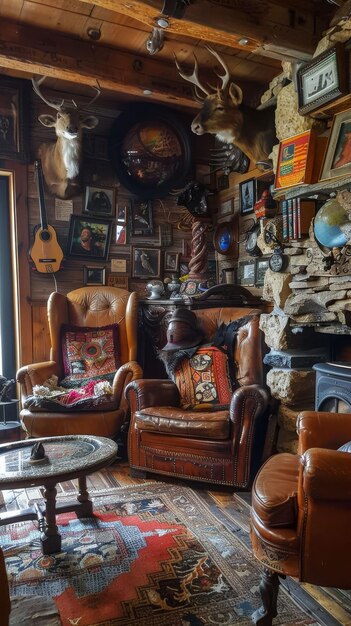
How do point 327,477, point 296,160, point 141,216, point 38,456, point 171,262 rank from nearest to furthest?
point 327,477
point 38,456
point 296,160
point 141,216
point 171,262

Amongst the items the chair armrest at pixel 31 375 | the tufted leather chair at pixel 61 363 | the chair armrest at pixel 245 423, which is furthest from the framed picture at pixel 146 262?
A: the chair armrest at pixel 245 423

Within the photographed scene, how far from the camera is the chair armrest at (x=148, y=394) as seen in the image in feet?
10.8

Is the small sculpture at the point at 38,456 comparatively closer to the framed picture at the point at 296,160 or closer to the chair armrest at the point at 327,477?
the chair armrest at the point at 327,477

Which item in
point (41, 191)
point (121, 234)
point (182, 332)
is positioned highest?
point (41, 191)

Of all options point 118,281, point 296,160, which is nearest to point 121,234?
point 118,281

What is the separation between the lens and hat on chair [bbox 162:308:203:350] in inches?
143

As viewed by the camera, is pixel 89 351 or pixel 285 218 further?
pixel 89 351

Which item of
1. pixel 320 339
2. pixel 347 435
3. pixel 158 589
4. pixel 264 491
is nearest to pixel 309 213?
pixel 320 339

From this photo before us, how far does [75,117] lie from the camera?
3.85 metres

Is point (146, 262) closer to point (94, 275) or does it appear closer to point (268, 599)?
point (94, 275)

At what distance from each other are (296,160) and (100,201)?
218cm

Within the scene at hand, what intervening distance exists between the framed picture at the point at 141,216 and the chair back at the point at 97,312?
2.39ft

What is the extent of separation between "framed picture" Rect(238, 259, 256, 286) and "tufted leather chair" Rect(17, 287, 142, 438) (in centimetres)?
102

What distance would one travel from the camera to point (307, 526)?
1.57m
